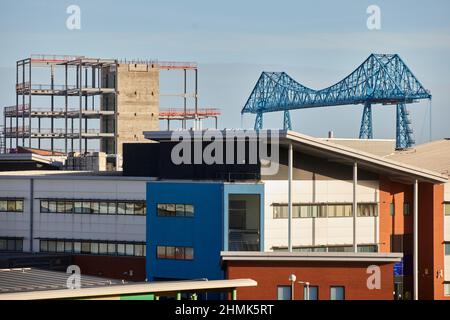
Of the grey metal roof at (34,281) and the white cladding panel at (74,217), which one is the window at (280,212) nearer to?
the white cladding panel at (74,217)

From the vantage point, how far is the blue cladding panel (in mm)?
63031

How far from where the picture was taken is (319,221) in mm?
66188

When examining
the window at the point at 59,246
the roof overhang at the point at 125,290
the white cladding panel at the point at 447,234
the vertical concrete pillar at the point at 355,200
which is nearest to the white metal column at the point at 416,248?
the white cladding panel at the point at 447,234

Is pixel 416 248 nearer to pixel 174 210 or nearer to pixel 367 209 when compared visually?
pixel 367 209

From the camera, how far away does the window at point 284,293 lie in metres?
55.8

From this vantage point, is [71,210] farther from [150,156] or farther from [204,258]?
[204,258]

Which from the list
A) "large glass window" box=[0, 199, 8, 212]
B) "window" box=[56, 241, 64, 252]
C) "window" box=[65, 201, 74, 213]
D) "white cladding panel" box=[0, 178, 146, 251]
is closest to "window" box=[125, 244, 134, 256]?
"white cladding panel" box=[0, 178, 146, 251]

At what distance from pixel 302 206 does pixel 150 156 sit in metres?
9.50

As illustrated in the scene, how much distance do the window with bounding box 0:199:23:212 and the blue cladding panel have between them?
431 inches

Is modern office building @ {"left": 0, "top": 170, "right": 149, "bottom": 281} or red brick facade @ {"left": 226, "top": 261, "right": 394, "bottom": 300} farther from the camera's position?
modern office building @ {"left": 0, "top": 170, "right": 149, "bottom": 281}

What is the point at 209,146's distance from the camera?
64.4m

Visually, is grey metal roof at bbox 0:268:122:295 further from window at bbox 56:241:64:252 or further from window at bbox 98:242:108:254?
window at bbox 56:241:64:252

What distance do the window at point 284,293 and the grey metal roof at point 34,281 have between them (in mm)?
14040

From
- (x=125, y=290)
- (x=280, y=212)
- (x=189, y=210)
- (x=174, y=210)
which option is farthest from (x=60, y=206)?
(x=125, y=290)
